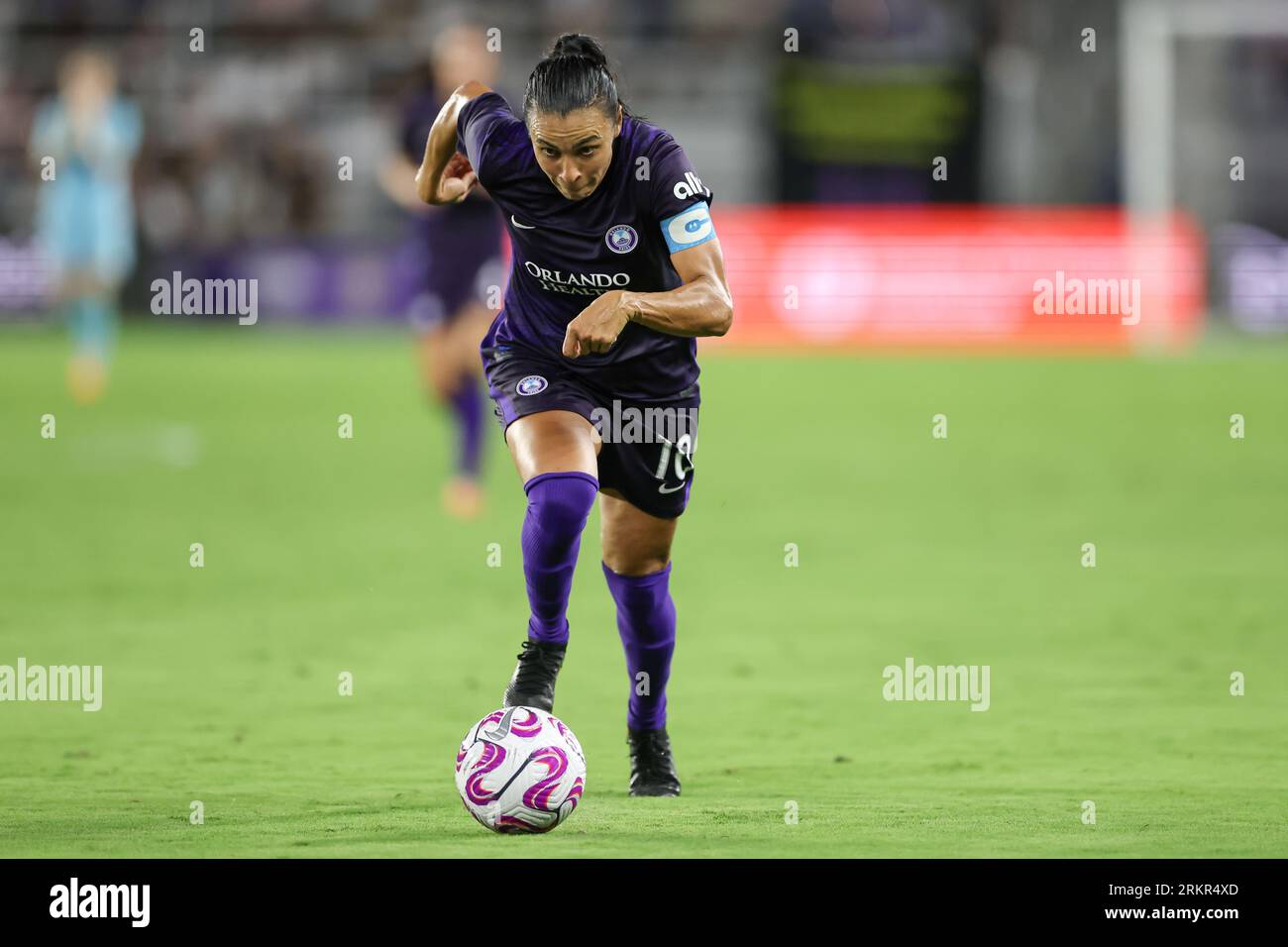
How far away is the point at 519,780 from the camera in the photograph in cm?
598

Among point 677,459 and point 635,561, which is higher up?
point 677,459

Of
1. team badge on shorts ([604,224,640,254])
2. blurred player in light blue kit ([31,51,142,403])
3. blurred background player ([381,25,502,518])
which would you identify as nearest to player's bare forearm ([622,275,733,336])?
team badge on shorts ([604,224,640,254])

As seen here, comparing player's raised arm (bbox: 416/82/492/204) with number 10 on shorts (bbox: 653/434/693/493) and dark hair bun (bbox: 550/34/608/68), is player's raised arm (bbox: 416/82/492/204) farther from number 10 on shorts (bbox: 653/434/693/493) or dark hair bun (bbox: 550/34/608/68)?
number 10 on shorts (bbox: 653/434/693/493)

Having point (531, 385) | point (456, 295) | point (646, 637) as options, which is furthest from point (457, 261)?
point (531, 385)

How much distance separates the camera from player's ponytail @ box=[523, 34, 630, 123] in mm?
6098

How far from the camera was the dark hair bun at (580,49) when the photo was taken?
6.27 meters

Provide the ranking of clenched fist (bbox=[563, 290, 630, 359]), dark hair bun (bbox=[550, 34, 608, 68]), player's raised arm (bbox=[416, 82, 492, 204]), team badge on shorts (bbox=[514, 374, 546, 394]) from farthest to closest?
player's raised arm (bbox=[416, 82, 492, 204]) → team badge on shorts (bbox=[514, 374, 546, 394]) → dark hair bun (bbox=[550, 34, 608, 68]) → clenched fist (bbox=[563, 290, 630, 359])

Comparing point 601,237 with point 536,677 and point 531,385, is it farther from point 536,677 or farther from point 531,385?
point 536,677

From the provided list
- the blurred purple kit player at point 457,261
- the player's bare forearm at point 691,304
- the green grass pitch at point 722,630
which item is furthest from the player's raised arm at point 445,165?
the blurred purple kit player at point 457,261

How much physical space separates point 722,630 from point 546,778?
417cm

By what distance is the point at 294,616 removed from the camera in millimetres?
10391

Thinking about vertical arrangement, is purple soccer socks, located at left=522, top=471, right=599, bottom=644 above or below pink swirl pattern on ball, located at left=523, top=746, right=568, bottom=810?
above

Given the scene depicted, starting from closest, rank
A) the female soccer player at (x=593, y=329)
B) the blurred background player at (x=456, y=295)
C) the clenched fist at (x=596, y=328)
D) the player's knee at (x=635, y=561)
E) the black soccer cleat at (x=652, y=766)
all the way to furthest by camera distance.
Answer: the clenched fist at (x=596, y=328), the female soccer player at (x=593, y=329), the black soccer cleat at (x=652, y=766), the player's knee at (x=635, y=561), the blurred background player at (x=456, y=295)

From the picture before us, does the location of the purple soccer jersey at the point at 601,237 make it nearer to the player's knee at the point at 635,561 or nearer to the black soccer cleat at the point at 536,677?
the player's knee at the point at 635,561
